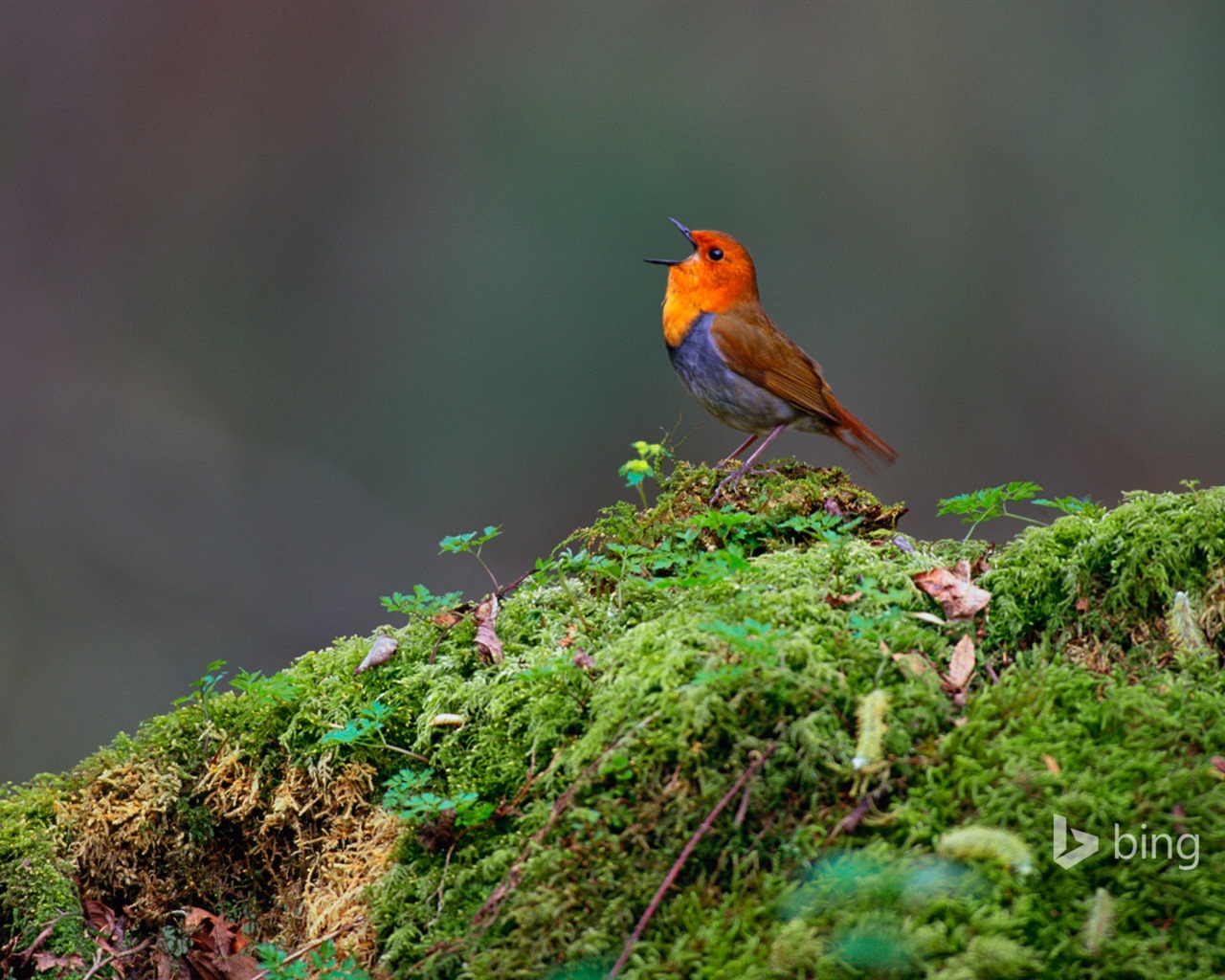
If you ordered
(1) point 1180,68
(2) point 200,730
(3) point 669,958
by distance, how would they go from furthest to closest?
(1) point 1180,68 < (2) point 200,730 < (3) point 669,958

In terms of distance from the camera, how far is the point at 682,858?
1652 millimetres

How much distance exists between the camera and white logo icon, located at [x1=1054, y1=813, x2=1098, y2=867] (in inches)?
59.7

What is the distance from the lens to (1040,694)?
5.98ft

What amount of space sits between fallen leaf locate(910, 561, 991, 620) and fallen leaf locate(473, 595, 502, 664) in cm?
99

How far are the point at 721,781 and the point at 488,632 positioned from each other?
3.29ft

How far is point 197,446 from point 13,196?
2.17 m

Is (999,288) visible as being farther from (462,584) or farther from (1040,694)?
(1040,694)

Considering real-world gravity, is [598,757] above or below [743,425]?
below

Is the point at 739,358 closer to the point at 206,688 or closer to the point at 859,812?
the point at 206,688

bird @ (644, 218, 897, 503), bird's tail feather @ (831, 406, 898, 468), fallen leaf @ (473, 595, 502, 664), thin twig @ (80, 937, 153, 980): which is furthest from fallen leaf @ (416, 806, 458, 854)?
bird's tail feather @ (831, 406, 898, 468)

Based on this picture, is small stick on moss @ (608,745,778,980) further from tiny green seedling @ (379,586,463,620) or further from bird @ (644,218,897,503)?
bird @ (644,218,897,503)

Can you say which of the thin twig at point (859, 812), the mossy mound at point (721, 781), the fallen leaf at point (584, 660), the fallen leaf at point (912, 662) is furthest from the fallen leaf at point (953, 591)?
the fallen leaf at point (584, 660)

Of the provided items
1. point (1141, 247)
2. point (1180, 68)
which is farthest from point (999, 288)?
point (1180, 68)

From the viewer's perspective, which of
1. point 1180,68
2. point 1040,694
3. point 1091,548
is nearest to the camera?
point 1040,694
